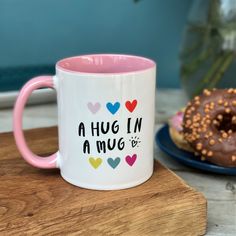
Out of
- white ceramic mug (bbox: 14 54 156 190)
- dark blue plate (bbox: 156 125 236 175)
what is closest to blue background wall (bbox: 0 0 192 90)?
dark blue plate (bbox: 156 125 236 175)

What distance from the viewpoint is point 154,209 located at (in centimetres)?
49

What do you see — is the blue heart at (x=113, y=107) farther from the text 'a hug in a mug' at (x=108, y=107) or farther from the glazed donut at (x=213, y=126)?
the glazed donut at (x=213, y=126)

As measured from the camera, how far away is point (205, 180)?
25.3 inches

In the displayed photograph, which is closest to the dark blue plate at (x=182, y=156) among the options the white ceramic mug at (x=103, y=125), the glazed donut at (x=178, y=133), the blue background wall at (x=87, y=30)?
the glazed donut at (x=178, y=133)

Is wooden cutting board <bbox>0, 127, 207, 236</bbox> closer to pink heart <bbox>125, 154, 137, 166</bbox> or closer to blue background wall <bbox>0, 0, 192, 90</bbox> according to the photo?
pink heart <bbox>125, 154, 137, 166</bbox>

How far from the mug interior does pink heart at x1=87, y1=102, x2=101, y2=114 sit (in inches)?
3.2

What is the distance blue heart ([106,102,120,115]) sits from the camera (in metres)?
0.49

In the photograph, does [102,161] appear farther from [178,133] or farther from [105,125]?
[178,133]

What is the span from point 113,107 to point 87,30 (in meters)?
0.55

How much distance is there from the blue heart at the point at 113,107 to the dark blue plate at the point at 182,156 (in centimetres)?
19

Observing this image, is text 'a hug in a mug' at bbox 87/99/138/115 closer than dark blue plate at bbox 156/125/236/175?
Yes

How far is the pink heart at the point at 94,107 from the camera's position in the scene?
0.49 meters

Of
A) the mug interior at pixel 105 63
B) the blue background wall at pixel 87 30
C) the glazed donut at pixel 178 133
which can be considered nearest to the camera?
the mug interior at pixel 105 63

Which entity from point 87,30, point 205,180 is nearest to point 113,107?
point 205,180
